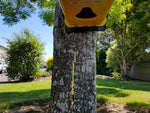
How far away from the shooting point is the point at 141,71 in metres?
15.2

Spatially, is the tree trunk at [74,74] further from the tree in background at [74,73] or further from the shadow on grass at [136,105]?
the shadow on grass at [136,105]

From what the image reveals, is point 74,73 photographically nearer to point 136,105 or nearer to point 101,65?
point 136,105

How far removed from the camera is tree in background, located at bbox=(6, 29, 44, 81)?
10391 mm

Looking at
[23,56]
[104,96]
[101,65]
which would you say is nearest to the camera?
[104,96]

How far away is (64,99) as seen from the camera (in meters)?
1.91

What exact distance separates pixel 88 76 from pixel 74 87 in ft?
0.89

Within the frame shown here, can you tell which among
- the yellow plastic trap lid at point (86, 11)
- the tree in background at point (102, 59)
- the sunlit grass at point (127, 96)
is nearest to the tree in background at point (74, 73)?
the yellow plastic trap lid at point (86, 11)

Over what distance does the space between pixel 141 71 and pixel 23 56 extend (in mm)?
13340

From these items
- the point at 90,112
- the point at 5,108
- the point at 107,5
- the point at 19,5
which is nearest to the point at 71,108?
the point at 90,112

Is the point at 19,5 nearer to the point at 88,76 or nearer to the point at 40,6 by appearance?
the point at 40,6

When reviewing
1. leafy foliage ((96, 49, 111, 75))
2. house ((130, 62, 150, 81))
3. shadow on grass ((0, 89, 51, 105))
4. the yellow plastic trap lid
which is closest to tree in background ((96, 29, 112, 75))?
leafy foliage ((96, 49, 111, 75))

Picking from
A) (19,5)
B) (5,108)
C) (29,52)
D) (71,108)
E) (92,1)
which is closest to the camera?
(92,1)

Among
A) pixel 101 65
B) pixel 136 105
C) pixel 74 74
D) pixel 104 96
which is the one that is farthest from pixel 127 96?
→ pixel 101 65

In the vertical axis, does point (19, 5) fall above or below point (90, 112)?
above
